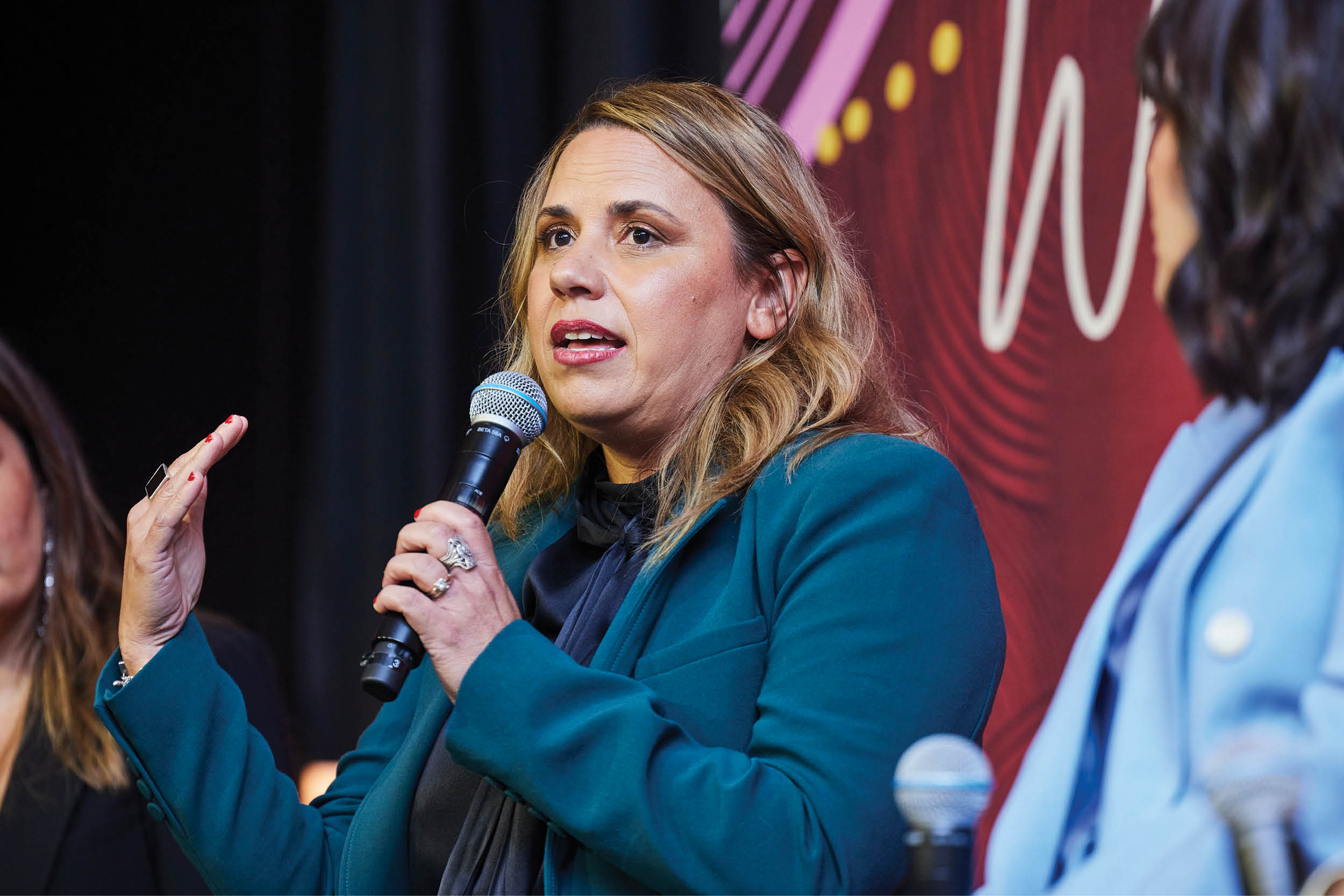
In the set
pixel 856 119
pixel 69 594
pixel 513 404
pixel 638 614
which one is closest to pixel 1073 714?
pixel 638 614

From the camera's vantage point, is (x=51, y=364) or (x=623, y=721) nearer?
(x=623, y=721)

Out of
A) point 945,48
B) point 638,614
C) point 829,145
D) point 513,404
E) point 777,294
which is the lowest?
point 638,614

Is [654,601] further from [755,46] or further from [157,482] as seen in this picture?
[755,46]

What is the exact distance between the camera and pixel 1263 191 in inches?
33.6

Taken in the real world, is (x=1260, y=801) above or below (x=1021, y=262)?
below

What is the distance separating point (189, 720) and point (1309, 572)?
120 centimetres

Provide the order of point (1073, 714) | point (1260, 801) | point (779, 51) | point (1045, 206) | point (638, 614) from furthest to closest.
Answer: point (779, 51) < point (1045, 206) < point (638, 614) < point (1073, 714) < point (1260, 801)

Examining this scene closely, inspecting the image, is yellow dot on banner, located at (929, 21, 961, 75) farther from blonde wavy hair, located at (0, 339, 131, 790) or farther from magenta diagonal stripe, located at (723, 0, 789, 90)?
blonde wavy hair, located at (0, 339, 131, 790)

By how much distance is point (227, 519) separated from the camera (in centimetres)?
343

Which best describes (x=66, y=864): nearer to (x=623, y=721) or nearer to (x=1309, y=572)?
(x=623, y=721)

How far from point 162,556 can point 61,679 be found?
3.00 feet

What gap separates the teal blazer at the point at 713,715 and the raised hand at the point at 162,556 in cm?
3

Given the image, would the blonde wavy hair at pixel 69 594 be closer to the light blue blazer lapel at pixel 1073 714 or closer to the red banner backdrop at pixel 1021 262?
the red banner backdrop at pixel 1021 262

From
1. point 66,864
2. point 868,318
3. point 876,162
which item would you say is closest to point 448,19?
point 876,162
